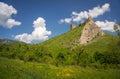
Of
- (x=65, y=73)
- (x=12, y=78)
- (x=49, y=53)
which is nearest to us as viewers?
(x=12, y=78)

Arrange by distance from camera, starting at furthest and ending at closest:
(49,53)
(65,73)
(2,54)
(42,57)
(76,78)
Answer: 1. (49,53)
2. (42,57)
3. (2,54)
4. (65,73)
5. (76,78)

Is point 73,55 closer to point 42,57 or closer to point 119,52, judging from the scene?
point 42,57

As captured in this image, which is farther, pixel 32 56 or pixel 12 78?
pixel 32 56

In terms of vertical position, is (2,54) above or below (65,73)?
above

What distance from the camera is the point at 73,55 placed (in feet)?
245

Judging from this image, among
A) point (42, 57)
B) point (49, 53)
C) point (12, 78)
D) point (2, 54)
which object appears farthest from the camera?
point (49, 53)

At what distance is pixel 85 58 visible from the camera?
72938 mm

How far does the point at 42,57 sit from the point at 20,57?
25.9 ft

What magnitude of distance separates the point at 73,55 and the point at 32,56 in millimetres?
16006

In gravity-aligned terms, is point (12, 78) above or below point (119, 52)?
below

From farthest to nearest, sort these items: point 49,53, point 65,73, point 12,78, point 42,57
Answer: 1. point 49,53
2. point 42,57
3. point 65,73
4. point 12,78

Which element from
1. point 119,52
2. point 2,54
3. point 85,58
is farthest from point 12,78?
point 119,52

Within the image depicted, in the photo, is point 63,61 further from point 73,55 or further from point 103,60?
point 103,60

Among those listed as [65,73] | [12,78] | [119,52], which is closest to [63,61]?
[119,52]
